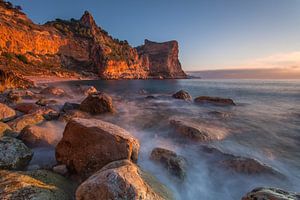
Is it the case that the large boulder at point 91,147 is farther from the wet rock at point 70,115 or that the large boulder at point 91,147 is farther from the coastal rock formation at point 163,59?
the coastal rock formation at point 163,59

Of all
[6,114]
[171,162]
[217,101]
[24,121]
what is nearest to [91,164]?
[171,162]

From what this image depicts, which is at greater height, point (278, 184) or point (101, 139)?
point (101, 139)

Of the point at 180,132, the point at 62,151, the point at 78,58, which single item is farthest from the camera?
the point at 78,58

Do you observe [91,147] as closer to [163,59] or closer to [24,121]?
[24,121]

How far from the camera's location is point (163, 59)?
582 feet

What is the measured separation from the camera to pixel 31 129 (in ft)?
22.1

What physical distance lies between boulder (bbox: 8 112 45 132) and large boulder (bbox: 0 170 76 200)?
414cm

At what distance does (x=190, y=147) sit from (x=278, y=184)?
307 centimetres

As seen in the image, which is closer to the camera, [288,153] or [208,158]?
[208,158]

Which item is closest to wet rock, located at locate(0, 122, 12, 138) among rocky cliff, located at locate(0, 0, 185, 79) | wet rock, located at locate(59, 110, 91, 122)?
wet rock, located at locate(59, 110, 91, 122)

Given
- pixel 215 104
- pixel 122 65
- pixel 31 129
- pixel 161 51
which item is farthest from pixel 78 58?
pixel 31 129

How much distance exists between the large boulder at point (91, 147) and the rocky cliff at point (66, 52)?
56.5 metres

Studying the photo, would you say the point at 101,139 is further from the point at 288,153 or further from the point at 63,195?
the point at 288,153

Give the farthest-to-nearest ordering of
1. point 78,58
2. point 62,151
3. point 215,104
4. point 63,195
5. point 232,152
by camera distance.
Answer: point 78,58 → point 215,104 → point 232,152 → point 62,151 → point 63,195
